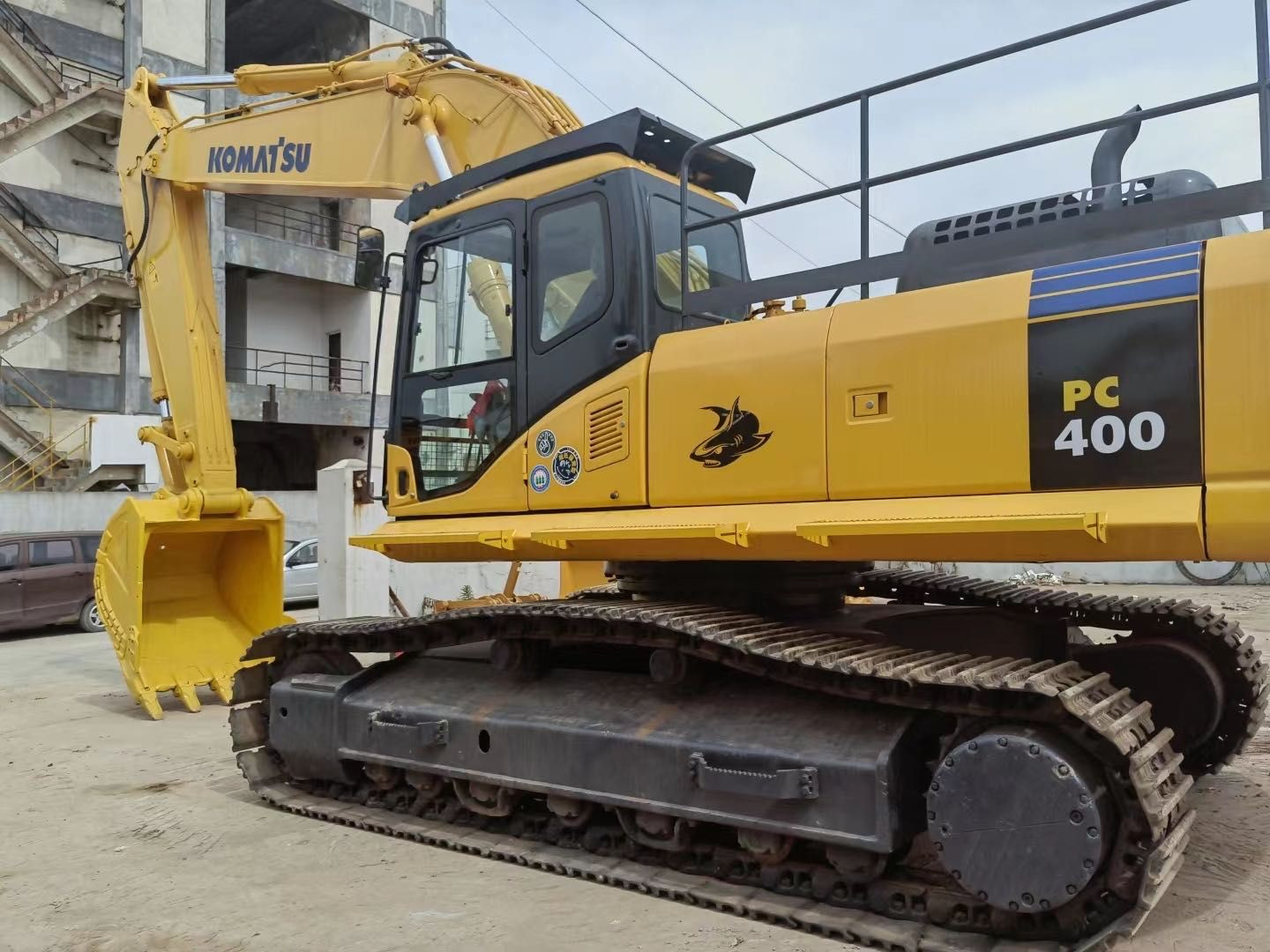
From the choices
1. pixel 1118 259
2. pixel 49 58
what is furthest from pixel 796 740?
pixel 49 58

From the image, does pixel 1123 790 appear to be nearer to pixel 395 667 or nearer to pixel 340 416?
pixel 395 667

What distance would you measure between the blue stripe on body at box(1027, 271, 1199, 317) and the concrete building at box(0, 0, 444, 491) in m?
17.1

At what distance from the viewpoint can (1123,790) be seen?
11.3 ft

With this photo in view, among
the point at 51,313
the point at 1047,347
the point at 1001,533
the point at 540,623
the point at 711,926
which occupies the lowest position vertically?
the point at 711,926

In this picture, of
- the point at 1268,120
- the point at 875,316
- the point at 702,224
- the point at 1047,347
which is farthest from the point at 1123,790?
the point at 702,224

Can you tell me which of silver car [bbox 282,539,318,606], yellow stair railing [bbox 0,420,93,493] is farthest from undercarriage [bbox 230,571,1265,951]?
yellow stair railing [bbox 0,420,93,493]

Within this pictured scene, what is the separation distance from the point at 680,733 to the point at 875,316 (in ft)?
6.20

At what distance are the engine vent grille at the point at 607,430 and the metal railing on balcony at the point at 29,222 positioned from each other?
71.9 feet

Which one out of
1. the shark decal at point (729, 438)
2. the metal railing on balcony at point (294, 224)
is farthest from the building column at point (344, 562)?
the metal railing on balcony at point (294, 224)

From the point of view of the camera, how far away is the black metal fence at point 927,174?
349 cm

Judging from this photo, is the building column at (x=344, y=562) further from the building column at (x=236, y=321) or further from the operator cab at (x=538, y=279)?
the building column at (x=236, y=321)

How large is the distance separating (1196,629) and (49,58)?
26132 millimetres

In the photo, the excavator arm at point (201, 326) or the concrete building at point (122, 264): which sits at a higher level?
the concrete building at point (122, 264)

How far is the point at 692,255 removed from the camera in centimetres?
522
